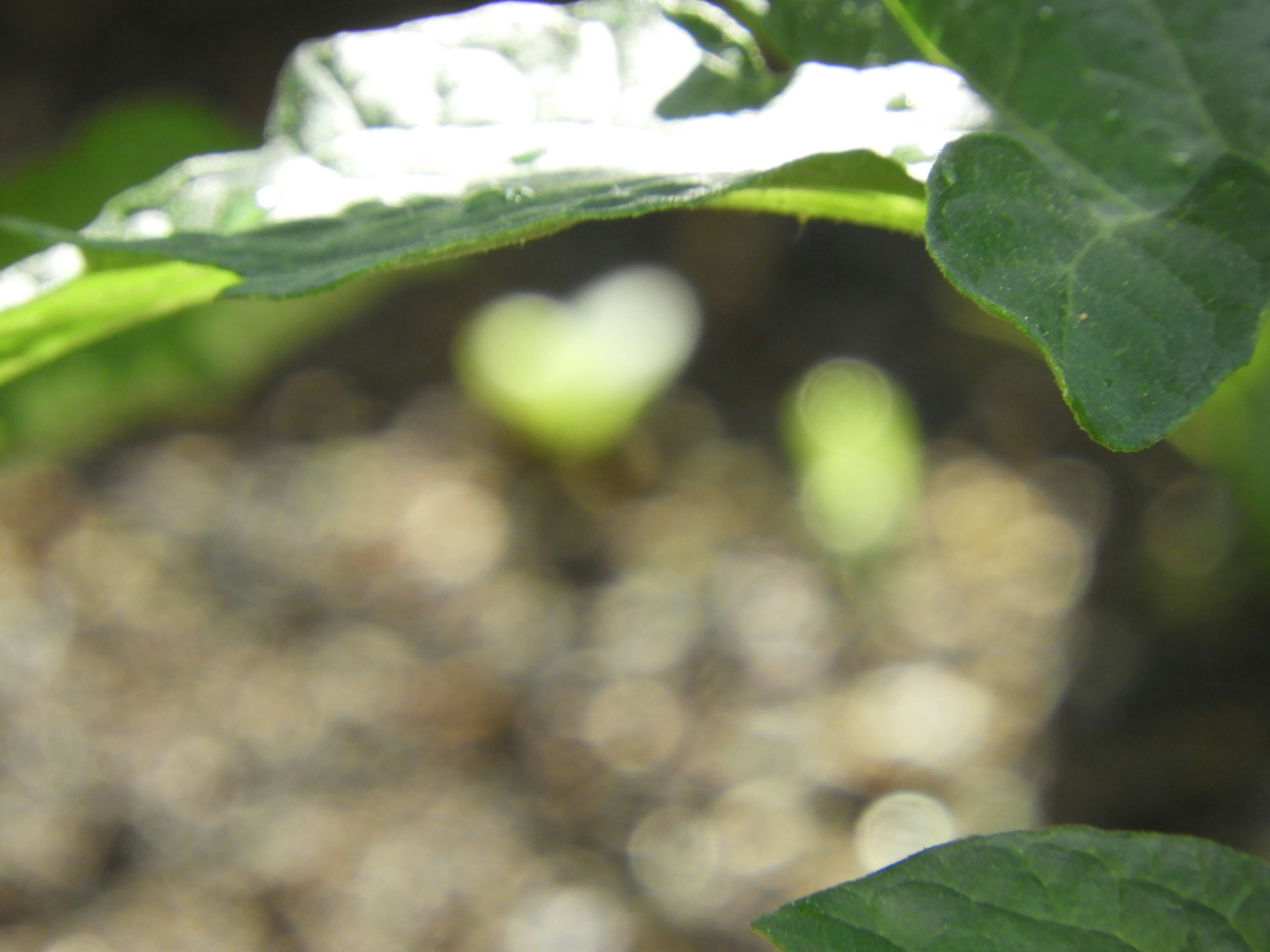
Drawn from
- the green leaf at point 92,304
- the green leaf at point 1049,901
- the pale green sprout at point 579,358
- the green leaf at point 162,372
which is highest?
the green leaf at point 92,304

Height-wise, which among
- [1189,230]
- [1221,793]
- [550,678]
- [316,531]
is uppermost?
[1189,230]

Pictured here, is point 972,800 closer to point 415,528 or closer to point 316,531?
point 415,528

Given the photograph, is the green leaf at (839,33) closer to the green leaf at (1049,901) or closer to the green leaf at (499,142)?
the green leaf at (499,142)

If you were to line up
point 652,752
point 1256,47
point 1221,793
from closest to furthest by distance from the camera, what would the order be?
point 1256,47, point 1221,793, point 652,752

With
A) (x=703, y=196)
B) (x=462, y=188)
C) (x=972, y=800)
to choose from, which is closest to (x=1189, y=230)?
(x=703, y=196)

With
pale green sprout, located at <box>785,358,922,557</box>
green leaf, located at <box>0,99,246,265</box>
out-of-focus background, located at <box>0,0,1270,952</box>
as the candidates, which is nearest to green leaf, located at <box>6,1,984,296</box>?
green leaf, located at <box>0,99,246,265</box>

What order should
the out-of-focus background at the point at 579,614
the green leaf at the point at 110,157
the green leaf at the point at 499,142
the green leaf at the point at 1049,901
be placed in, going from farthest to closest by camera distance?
the out-of-focus background at the point at 579,614, the green leaf at the point at 110,157, the green leaf at the point at 499,142, the green leaf at the point at 1049,901

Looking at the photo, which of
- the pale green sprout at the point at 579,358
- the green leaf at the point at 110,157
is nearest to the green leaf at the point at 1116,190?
the green leaf at the point at 110,157
